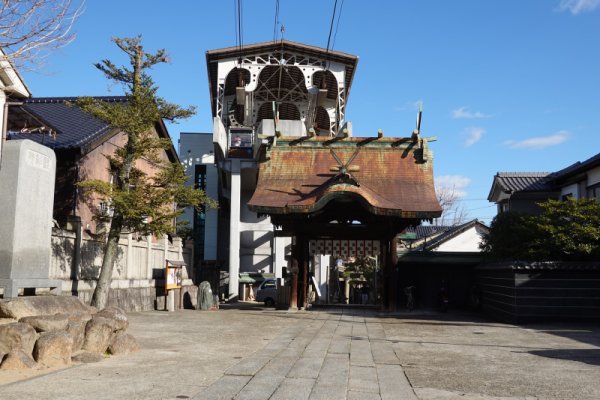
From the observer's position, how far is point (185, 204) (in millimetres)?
21797

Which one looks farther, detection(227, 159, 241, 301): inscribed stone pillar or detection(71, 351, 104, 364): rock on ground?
detection(227, 159, 241, 301): inscribed stone pillar

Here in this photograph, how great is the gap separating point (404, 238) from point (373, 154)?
99.6 feet

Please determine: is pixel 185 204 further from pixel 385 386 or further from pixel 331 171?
pixel 385 386

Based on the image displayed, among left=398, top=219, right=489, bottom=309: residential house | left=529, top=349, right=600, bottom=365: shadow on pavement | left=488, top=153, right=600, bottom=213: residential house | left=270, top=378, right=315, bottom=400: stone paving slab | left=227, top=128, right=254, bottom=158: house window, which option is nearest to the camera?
left=270, top=378, right=315, bottom=400: stone paving slab

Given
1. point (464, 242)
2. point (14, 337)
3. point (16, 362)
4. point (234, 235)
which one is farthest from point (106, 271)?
point (464, 242)

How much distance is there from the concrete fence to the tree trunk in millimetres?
797

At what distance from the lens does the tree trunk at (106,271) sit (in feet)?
63.8

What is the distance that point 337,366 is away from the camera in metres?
10.5

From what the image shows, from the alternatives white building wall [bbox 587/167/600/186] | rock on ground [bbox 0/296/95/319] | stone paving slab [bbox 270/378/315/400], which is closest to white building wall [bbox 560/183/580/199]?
white building wall [bbox 587/167/600/186]

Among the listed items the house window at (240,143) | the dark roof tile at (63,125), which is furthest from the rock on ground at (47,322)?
the house window at (240,143)

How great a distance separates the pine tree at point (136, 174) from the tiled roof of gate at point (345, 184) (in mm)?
4523

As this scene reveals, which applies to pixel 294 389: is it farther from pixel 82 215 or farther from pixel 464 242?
pixel 464 242

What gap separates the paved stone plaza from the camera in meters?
8.20

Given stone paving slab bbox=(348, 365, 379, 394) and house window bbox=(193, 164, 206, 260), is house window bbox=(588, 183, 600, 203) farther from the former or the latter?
house window bbox=(193, 164, 206, 260)
